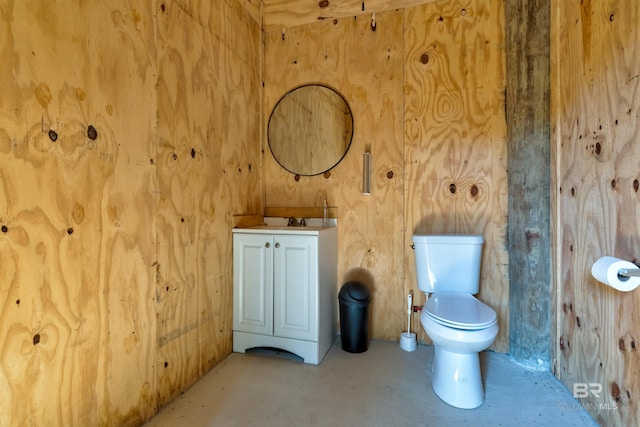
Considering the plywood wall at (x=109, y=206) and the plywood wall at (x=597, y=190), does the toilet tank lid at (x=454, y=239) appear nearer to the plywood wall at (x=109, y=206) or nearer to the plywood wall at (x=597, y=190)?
the plywood wall at (x=597, y=190)

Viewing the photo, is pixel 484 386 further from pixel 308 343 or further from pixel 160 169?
pixel 160 169

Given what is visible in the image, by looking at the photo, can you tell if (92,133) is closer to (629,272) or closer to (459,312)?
(459,312)

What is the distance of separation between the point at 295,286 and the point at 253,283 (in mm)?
298

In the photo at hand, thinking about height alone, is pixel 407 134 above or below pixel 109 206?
above

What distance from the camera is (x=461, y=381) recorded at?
4.99ft

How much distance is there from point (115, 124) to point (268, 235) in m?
1.03

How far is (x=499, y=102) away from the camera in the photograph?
2.06 meters

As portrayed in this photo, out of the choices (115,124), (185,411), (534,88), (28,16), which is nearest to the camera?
(28,16)

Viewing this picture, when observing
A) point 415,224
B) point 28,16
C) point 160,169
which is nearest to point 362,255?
point 415,224

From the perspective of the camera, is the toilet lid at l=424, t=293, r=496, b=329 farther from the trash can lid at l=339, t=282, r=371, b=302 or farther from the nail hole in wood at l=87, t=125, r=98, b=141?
the nail hole in wood at l=87, t=125, r=98, b=141

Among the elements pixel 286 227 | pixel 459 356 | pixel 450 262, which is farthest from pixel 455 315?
pixel 286 227

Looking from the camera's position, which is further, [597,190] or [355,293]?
[355,293]

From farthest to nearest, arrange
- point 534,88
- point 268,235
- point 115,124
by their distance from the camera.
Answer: point 268,235
point 534,88
point 115,124

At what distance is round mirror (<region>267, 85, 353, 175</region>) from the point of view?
7.73 feet
